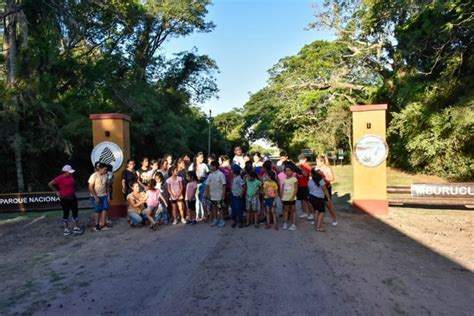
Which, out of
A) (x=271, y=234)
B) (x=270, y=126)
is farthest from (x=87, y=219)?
(x=270, y=126)

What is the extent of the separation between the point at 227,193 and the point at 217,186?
22.8 inches

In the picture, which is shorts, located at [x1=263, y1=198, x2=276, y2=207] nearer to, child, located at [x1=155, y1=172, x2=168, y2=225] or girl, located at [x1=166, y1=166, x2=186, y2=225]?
girl, located at [x1=166, y1=166, x2=186, y2=225]

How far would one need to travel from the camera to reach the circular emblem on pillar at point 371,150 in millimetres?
9539

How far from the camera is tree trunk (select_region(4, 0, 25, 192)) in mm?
14281

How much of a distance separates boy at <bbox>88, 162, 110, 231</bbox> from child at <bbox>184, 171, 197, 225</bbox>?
1.89 metres

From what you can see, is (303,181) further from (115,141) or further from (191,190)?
(115,141)

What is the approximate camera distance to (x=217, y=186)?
8312mm

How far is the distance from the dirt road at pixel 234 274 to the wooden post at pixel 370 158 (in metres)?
1.88

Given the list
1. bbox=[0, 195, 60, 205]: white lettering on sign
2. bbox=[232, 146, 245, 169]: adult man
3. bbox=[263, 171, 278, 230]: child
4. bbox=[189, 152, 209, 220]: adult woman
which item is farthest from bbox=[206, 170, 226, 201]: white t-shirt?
bbox=[0, 195, 60, 205]: white lettering on sign

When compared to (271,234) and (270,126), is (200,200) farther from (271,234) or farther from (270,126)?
(270,126)

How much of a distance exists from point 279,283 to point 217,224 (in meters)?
3.75

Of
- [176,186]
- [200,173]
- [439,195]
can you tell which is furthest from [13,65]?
[439,195]

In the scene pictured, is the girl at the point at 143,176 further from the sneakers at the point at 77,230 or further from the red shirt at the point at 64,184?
the sneakers at the point at 77,230

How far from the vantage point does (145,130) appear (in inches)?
822
